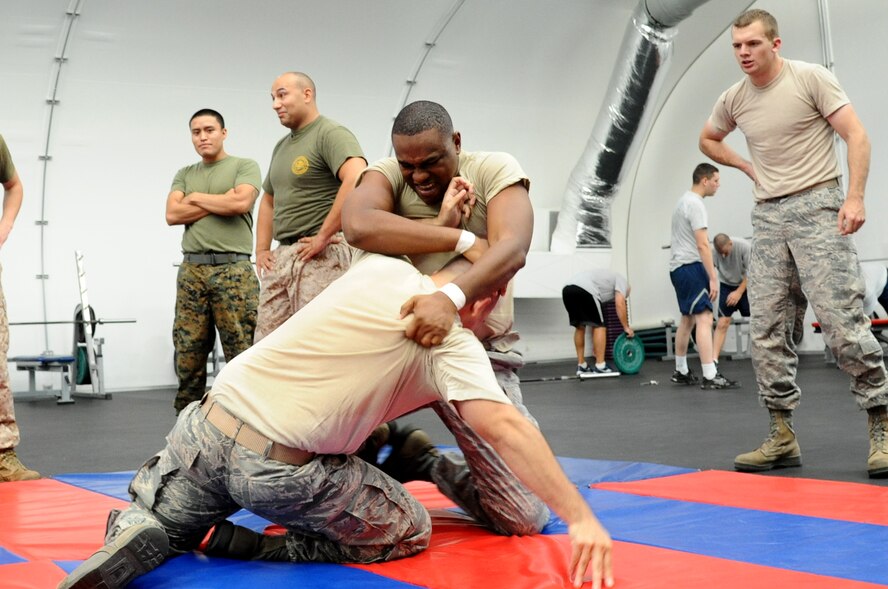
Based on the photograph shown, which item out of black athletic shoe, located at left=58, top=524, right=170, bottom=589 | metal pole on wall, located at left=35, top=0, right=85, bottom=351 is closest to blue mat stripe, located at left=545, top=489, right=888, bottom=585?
black athletic shoe, located at left=58, top=524, right=170, bottom=589

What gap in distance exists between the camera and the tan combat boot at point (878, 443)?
352 centimetres

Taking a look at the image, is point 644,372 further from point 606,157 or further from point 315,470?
point 315,470

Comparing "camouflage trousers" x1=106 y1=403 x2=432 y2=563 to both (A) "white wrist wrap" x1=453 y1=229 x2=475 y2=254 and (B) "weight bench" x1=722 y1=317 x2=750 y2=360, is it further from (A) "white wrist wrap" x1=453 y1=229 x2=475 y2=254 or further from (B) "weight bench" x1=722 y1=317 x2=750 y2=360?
(B) "weight bench" x1=722 y1=317 x2=750 y2=360

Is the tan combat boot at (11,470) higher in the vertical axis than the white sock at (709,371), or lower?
higher

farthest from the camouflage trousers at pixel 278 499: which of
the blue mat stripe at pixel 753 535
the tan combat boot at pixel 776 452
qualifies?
the tan combat boot at pixel 776 452

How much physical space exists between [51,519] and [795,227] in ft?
9.08

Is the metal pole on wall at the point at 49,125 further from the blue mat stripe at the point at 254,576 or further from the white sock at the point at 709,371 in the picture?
the blue mat stripe at the point at 254,576

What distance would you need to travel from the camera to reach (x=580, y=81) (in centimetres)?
1231

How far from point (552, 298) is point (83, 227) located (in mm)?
5520

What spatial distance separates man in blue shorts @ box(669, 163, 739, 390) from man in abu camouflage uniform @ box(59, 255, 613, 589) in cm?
551

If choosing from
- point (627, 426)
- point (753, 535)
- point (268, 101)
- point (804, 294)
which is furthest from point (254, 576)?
point (268, 101)

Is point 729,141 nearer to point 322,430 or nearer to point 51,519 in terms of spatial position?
point 51,519

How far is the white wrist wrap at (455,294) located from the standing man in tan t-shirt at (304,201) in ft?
6.99

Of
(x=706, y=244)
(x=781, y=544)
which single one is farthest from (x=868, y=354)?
(x=706, y=244)
